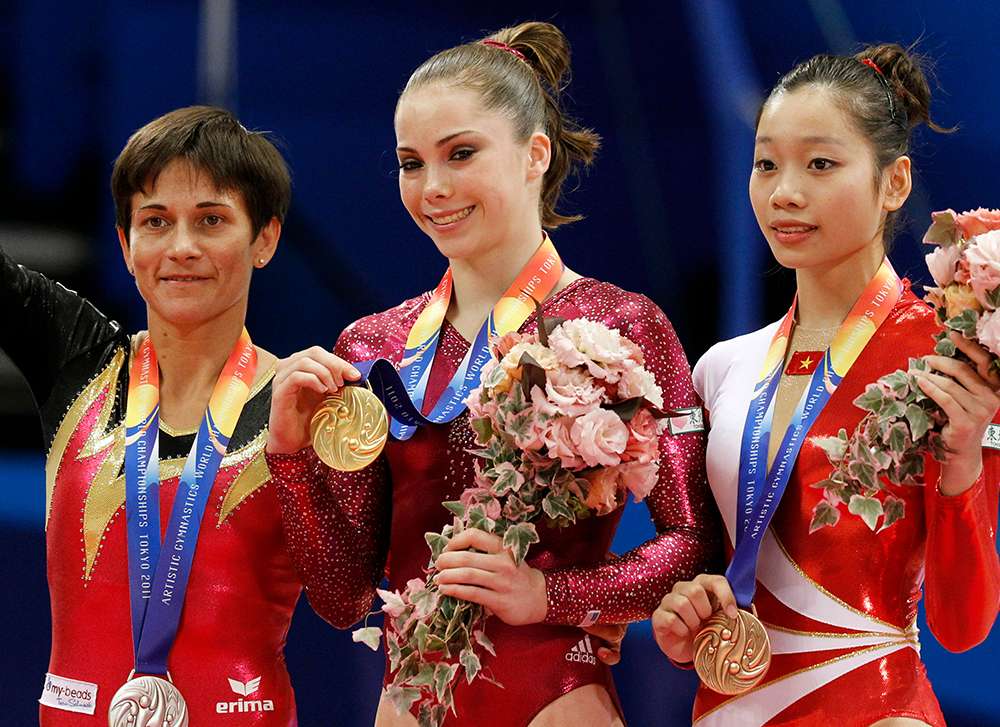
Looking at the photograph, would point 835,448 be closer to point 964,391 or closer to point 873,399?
point 873,399

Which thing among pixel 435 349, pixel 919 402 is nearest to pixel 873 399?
pixel 919 402

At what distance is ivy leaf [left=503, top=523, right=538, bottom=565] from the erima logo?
709 millimetres

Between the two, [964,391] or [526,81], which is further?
[526,81]

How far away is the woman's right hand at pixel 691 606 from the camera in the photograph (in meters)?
1.92

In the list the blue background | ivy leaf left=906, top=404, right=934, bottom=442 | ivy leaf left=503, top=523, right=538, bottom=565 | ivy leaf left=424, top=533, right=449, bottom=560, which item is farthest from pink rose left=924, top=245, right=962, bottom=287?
the blue background

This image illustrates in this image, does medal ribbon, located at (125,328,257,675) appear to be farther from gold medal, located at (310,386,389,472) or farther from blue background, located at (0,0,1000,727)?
blue background, located at (0,0,1000,727)

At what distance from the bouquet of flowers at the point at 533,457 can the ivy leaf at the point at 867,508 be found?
318 mm

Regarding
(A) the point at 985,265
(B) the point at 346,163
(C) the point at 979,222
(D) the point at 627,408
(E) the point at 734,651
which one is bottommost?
(E) the point at 734,651

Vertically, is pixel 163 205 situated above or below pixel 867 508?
above

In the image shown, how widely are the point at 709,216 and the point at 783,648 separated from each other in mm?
1926

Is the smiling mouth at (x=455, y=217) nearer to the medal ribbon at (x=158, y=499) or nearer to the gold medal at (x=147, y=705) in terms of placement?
the medal ribbon at (x=158, y=499)

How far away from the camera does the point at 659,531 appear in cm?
209

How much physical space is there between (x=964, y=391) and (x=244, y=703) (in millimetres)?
1427

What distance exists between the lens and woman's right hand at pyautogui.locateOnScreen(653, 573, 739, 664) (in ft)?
6.31
